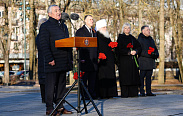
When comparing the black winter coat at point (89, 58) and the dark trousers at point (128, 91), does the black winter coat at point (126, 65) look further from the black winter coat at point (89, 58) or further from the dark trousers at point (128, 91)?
the black winter coat at point (89, 58)

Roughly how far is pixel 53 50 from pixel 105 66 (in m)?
4.14

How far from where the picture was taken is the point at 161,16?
88.3 ft

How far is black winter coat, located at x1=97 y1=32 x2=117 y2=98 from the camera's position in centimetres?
1222

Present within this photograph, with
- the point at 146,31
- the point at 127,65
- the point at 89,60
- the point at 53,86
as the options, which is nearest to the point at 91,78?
the point at 89,60

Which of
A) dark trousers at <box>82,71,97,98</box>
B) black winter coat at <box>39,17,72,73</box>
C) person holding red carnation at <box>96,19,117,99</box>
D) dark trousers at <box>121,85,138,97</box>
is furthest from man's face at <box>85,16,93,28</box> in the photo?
black winter coat at <box>39,17,72,73</box>

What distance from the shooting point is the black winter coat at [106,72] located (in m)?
12.2

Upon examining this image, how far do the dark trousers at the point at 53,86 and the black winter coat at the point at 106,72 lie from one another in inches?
144

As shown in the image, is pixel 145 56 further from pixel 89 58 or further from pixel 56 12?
pixel 56 12

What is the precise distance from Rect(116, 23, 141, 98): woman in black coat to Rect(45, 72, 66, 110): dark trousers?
425cm

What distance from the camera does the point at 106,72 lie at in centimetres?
1232

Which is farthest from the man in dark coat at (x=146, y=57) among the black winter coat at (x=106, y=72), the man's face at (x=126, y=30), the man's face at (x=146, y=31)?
the black winter coat at (x=106, y=72)

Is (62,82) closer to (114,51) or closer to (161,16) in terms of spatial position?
(114,51)

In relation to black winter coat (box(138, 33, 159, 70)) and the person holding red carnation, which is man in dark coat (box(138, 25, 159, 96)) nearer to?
black winter coat (box(138, 33, 159, 70))

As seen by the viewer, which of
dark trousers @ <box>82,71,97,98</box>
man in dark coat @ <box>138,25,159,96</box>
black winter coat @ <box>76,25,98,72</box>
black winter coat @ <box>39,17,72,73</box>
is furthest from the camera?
man in dark coat @ <box>138,25,159,96</box>
